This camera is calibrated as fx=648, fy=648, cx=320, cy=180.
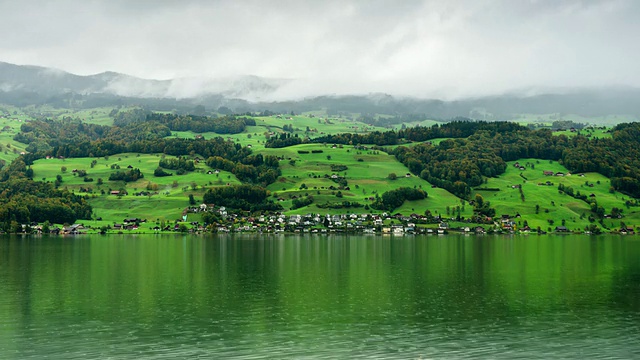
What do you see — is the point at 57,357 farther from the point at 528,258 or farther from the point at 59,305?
the point at 528,258

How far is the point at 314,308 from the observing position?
54.9 m

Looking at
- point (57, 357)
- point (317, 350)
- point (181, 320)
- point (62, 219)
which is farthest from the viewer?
point (62, 219)

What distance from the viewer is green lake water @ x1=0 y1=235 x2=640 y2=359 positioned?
133 ft

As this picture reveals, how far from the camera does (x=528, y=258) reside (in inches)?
4284

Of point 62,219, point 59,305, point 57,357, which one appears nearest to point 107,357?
point 57,357

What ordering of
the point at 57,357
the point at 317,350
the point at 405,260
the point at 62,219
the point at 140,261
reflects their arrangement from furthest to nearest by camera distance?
1. the point at 62,219
2. the point at 405,260
3. the point at 140,261
4. the point at 317,350
5. the point at 57,357

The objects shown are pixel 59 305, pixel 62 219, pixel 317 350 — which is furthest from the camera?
pixel 62 219

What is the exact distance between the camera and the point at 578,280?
77.4 meters

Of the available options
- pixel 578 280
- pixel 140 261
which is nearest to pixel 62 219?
pixel 140 261

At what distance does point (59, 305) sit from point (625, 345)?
4423 cm

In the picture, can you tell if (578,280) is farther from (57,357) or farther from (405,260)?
(57,357)

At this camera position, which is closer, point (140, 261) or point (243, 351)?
point (243, 351)

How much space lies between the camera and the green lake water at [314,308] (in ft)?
133

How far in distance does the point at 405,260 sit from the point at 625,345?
61.8m
